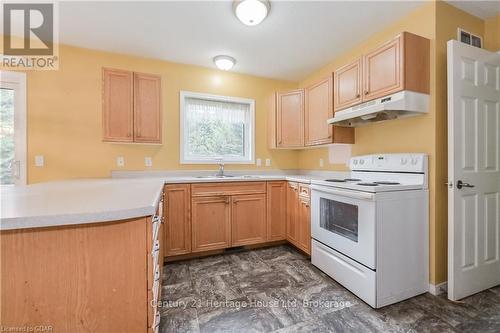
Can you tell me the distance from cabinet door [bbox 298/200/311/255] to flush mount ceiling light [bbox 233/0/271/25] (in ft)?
6.26

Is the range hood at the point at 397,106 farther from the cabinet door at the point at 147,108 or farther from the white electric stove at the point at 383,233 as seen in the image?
the cabinet door at the point at 147,108

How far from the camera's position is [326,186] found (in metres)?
2.23

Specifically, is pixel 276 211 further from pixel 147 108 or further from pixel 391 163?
pixel 147 108

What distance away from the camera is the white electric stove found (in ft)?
5.73

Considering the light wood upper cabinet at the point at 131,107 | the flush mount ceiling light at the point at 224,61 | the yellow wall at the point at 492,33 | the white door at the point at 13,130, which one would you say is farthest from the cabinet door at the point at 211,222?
the yellow wall at the point at 492,33

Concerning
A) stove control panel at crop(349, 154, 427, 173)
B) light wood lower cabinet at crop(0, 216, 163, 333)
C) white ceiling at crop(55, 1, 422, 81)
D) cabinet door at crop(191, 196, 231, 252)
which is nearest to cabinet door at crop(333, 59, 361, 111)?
white ceiling at crop(55, 1, 422, 81)

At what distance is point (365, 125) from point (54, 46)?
368 cm

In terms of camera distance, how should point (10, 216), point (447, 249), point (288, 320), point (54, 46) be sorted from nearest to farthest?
point (10, 216) → point (288, 320) → point (447, 249) → point (54, 46)

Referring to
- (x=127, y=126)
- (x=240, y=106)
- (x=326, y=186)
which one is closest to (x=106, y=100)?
(x=127, y=126)

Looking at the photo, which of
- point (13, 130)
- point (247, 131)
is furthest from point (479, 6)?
point (13, 130)

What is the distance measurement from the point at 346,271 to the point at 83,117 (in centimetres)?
326

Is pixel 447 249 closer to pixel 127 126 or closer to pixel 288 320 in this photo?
pixel 288 320

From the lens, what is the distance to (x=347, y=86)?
7.97ft

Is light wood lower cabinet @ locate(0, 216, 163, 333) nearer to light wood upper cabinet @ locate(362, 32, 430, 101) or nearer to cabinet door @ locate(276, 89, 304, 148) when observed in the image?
light wood upper cabinet @ locate(362, 32, 430, 101)
